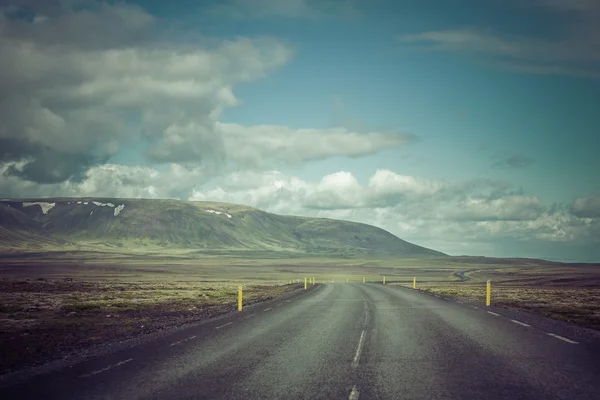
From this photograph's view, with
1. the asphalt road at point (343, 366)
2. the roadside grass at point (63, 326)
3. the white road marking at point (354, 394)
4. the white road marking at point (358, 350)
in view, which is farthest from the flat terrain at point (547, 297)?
the roadside grass at point (63, 326)

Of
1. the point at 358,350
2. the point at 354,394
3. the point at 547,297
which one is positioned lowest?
the point at 547,297

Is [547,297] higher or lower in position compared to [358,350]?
lower

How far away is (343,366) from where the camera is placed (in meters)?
9.92

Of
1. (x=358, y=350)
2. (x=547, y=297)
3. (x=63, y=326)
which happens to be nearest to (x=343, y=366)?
(x=358, y=350)

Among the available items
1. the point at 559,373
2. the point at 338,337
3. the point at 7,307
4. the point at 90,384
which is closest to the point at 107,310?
the point at 7,307

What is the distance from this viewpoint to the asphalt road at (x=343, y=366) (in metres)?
7.95

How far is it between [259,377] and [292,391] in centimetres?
118

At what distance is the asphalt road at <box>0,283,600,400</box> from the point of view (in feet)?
26.1

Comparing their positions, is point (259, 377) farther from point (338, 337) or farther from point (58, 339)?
point (58, 339)

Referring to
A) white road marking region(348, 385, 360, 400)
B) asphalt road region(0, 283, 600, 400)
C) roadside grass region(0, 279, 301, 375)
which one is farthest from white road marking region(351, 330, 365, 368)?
roadside grass region(0, 279, 301, 375)

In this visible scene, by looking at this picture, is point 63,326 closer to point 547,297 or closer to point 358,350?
point 358,350

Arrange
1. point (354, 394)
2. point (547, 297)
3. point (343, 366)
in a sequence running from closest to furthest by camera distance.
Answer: point (354, 394), point (343, 366), point (547, 297)

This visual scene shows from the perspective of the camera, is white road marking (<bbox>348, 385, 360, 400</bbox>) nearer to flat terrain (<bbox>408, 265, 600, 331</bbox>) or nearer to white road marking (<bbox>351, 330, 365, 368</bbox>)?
white road marking (<bbox>351, 330, 365, 368</bbox>)

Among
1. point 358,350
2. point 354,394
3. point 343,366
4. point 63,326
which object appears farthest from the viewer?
point 63,326
